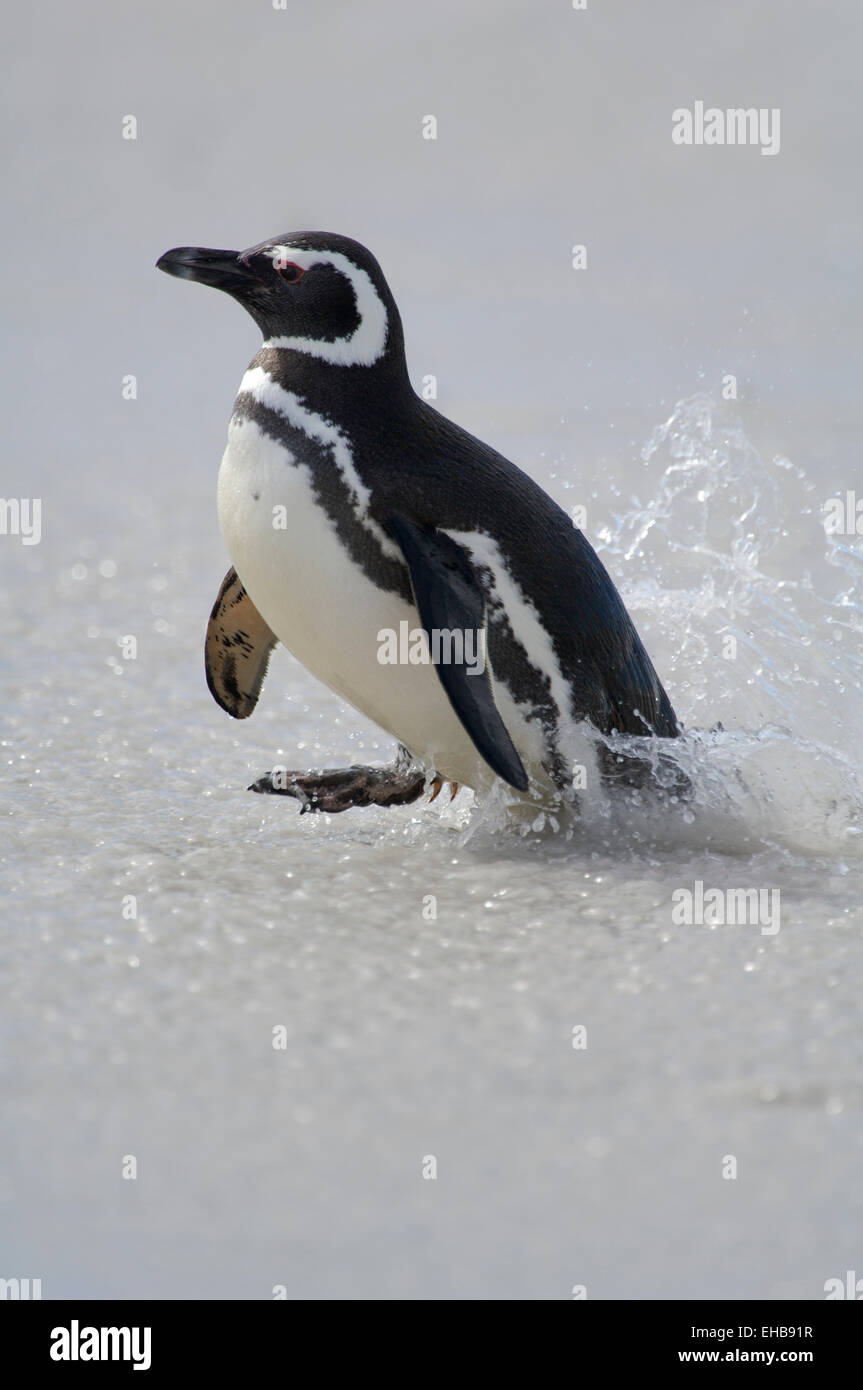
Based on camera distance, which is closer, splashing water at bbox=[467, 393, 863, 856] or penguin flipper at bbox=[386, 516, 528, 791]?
penguin flipper at bbox=[386, 516, 528, 791]

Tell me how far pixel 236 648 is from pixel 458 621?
0.79m

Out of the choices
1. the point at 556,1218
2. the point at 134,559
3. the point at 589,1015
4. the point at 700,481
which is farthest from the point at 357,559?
the point at 134,559

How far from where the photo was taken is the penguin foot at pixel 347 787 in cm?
310

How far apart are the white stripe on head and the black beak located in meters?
0.07

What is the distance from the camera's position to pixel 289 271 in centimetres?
285

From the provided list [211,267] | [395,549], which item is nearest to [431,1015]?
[395,549]

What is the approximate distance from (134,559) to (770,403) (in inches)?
116

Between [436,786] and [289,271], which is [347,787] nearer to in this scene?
[436,786]

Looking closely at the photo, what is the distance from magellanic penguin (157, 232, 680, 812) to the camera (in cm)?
275

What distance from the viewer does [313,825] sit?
10.7 ft

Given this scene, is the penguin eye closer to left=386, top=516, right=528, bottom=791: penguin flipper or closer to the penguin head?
the penguin head

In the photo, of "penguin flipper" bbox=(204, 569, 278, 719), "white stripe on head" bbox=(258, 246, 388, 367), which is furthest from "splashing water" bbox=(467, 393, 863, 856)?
"white stripe on head" bbox=(258, 246, 388, 367)

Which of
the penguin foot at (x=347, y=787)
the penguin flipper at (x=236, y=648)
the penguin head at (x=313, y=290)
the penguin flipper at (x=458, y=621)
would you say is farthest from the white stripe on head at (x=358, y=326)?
the penguin foot at (x=347, y=787)

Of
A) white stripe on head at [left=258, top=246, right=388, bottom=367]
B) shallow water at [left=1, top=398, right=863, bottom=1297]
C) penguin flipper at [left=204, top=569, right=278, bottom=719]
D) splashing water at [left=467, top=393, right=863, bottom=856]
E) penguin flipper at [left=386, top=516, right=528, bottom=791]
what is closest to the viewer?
shallow water at [left=1, top=398, right=863, bottom=1297]
